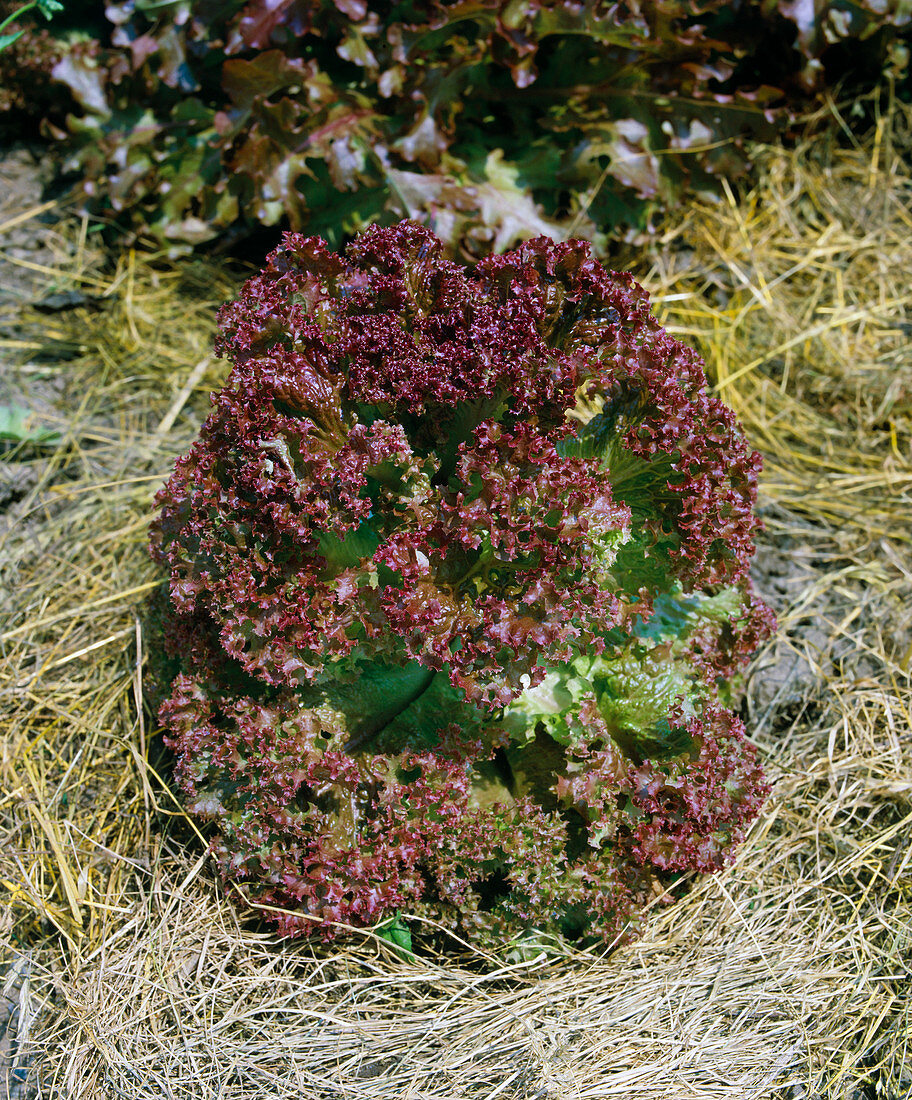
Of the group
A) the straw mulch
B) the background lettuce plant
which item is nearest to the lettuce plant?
the straw mulch

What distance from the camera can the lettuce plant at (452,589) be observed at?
8.13 ft

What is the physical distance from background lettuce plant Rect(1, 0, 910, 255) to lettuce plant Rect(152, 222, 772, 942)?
151 centimetres

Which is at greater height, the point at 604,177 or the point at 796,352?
the point at 604,177

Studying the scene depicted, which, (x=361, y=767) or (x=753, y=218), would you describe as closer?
(x=361, y=767)

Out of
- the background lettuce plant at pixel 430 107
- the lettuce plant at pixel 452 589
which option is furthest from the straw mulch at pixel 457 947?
the background lettuce plant at pixel 430 107

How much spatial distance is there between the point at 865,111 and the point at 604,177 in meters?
2.22

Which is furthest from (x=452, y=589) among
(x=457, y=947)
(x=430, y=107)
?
(x=430, y=107)

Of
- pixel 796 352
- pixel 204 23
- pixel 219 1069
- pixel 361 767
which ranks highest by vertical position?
pixel 204 23

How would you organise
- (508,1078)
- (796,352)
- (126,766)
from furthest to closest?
(796,352)
(126,766)
(508,1078)

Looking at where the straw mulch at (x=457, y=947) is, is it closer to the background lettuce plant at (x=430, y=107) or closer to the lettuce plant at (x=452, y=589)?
the lettuce plant at (x=452, y=589)

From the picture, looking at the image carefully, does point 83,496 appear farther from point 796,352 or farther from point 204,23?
point 796,352

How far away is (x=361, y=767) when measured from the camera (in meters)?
2.69

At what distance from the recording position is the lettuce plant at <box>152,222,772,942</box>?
8.13 ft

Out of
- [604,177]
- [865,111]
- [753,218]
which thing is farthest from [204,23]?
[865,111]
